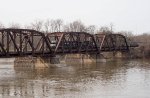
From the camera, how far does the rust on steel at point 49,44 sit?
2271 inches

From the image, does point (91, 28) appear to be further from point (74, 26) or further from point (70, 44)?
point (70, 44)

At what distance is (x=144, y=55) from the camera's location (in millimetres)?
103312

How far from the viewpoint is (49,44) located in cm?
6788

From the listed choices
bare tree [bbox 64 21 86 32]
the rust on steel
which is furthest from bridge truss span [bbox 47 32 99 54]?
bare tree [bbox 64 21 86 32]

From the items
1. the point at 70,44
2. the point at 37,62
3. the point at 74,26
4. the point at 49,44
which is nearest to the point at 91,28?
the point at 74,26

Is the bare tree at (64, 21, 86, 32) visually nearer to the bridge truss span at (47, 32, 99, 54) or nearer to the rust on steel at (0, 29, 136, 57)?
the rust on steel at (0, 29, 136, 57)

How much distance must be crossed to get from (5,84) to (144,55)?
217 feet

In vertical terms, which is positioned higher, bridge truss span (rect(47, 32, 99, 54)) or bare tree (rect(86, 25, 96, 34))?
bare tree (rect(86, 25, 96, 34))

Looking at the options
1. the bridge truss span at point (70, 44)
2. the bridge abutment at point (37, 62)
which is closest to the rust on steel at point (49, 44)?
the bridge truss span at point (70, 44)

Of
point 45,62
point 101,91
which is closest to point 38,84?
point 101,91

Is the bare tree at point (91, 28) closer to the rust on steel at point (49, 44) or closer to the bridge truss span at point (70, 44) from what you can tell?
the rust on steel at point (49, 44)

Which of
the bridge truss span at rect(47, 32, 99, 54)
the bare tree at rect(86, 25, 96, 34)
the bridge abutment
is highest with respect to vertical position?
the bare tree at rect(86, 25, 96, 34)

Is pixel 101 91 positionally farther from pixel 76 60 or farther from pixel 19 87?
pixel 76 60

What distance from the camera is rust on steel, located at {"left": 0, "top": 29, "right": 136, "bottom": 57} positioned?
57688 mm
